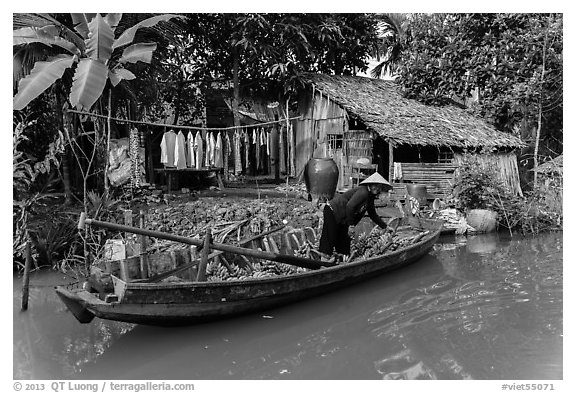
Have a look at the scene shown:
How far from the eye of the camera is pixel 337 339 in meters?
5.18

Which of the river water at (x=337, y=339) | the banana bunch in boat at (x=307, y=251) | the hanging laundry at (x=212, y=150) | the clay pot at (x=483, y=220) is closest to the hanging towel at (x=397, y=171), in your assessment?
the clay pot at (x=483, y=220)

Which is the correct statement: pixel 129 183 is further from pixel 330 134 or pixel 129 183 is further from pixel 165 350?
pixel 165 350

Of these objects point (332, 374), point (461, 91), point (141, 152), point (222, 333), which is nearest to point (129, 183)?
point (141, 152)

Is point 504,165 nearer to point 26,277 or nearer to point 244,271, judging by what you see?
point 244,271

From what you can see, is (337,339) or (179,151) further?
(179,151)

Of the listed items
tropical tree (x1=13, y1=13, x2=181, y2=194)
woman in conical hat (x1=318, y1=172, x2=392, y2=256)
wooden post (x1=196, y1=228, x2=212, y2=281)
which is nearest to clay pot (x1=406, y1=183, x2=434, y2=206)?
woman in conical hat (x1=318, y1=172, x2=392, y2=256)

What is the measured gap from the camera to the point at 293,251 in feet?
23.7

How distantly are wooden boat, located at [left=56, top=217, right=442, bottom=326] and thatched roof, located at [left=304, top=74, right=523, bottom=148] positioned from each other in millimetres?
4809

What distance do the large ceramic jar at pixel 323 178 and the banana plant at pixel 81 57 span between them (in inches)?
180

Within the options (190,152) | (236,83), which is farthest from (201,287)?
(236,83)

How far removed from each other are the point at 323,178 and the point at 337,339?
19.7 feet

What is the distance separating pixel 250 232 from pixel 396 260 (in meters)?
2.50

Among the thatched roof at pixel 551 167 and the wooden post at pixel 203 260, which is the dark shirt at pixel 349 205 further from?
the thatched roof at pixel 551 167

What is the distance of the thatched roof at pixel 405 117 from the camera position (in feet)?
36.6
